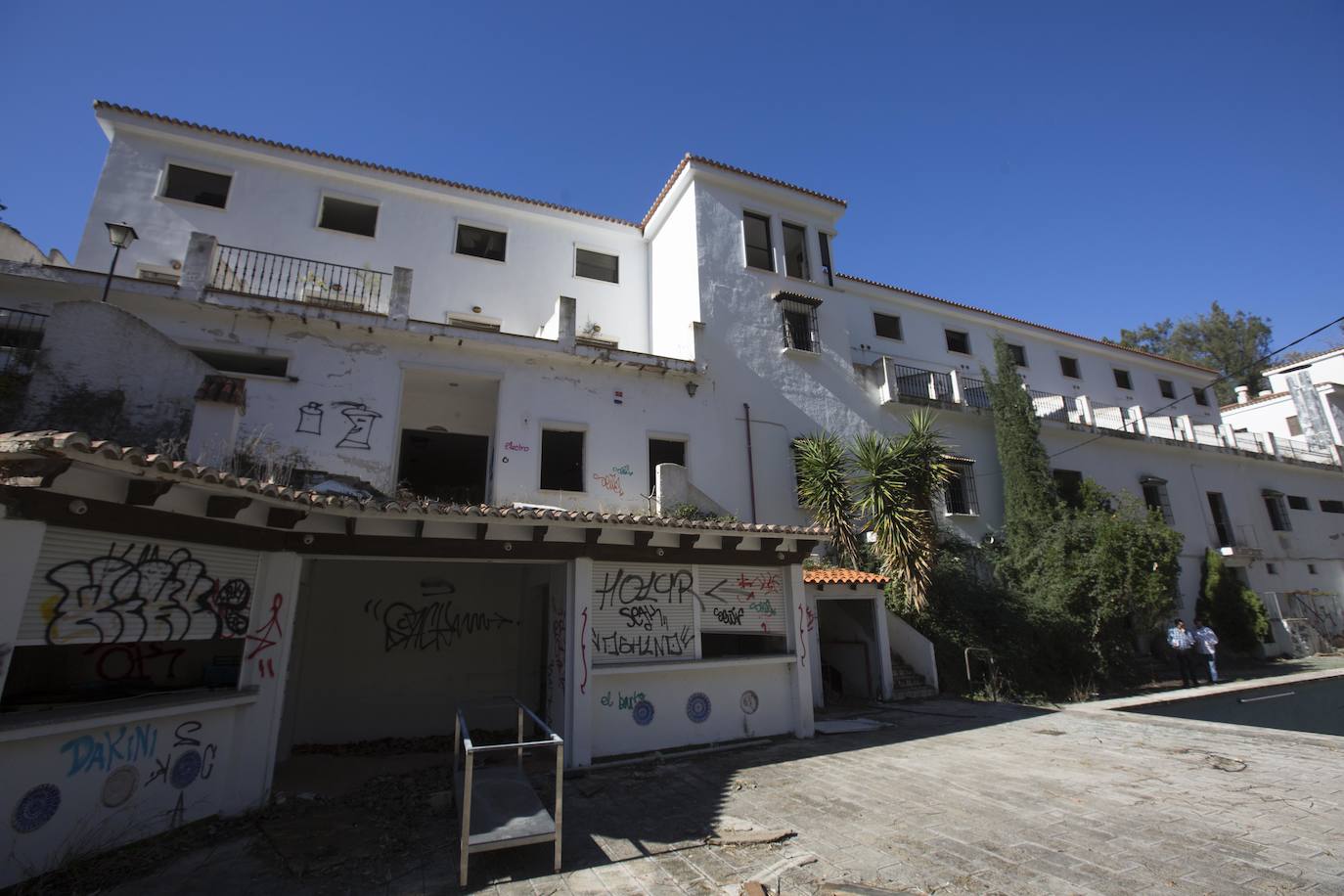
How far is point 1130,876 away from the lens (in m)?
3.96

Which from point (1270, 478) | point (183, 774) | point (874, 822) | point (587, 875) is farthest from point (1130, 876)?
point (1270, 478)

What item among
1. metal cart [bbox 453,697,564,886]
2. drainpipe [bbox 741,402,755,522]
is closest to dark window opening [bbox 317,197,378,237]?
drainpipe [bbox 741,402,755,522]

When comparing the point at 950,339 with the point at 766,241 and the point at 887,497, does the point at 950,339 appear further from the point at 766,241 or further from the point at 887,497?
the point at 887,497

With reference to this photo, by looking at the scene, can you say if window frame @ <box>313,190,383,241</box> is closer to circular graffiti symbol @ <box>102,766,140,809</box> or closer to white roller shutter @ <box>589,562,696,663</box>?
white roller shutter @ <box>589,562,696,663</box>

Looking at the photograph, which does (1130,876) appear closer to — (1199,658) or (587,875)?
(587,875)

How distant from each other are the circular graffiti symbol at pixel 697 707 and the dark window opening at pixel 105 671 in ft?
17.1

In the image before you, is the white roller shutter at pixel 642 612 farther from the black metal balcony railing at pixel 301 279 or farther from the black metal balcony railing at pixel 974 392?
the black metal balcony railing at pixel 974 392

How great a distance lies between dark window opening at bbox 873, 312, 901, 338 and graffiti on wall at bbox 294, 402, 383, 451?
15105 mm

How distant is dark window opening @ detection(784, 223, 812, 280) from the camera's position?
1678cm

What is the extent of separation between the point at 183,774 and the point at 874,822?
603cm

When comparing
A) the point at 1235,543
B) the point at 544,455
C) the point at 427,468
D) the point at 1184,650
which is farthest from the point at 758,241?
the point at 1235,543

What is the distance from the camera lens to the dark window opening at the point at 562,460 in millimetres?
12391

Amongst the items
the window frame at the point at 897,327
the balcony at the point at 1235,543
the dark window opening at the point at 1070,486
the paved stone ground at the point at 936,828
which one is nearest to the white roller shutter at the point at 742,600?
the paved stone ground at the point at 936,828

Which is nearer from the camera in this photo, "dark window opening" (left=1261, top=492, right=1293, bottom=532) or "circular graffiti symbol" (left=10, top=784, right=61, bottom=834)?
"circular graffiti symbol" (left=10, top=784, right=61, bottom=834)
